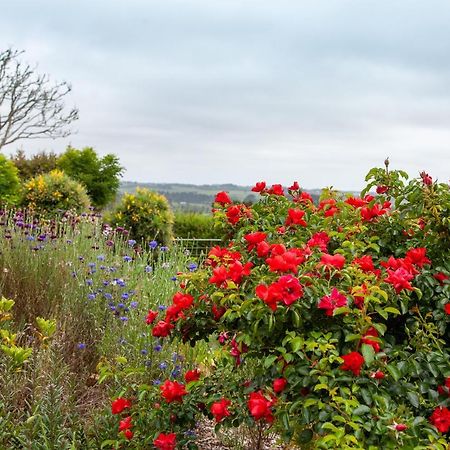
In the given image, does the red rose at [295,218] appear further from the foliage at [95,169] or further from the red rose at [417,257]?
the foliage at [95,169]

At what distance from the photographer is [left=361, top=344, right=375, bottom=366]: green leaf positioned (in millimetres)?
2576

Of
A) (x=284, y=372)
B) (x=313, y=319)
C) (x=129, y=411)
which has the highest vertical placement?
(x=313, y=319)

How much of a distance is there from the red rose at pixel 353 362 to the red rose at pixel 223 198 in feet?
5.04

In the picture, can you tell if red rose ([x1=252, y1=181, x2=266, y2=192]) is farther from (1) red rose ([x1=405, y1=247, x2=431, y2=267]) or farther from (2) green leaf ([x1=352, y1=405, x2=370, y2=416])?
(2) green leaf ([x1=352, y1=405, x2=370, y2=416])

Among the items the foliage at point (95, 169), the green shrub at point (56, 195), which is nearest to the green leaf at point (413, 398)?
the green shrub at point (56, 195)

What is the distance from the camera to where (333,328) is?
109 inches

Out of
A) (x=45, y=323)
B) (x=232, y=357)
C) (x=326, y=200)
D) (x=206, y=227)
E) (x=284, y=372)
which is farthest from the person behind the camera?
(x=206, y=227)

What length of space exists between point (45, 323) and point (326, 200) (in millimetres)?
1896

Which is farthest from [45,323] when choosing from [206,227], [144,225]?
[206,227]

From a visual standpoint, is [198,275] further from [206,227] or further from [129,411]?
[206,227]

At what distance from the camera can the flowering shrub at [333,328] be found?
2.59 meters

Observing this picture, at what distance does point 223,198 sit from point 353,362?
1584mm

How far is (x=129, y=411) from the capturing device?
11.3ft

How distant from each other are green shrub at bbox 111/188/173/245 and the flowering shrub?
7653 millimetres
